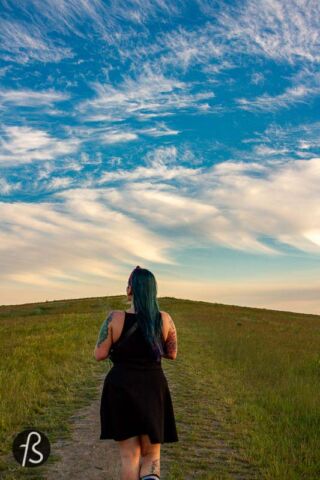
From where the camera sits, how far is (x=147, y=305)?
15.2 ft

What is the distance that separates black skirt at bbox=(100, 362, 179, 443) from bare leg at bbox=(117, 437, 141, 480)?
0.33 ft

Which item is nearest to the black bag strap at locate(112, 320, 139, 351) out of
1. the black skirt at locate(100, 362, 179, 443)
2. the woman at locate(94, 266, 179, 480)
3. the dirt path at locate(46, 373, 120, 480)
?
the woman at locate(94, 266, 179, 480)

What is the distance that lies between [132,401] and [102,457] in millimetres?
3117

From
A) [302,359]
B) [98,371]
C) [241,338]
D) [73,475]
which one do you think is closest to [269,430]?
[73,475]

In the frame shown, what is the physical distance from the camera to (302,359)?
1886 centimetres

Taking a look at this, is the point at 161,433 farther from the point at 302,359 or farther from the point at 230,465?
the point at 302,359


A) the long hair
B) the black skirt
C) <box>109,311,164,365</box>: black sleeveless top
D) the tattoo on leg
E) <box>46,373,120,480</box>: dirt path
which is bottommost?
<box>46,373,120,480</box>: dirt path

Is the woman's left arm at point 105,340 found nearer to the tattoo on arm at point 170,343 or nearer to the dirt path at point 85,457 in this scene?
the tattoo on arm at point 170,343

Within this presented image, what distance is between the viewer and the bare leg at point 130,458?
4.71 m

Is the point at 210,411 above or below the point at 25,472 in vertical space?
above

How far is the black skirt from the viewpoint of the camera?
471 cm

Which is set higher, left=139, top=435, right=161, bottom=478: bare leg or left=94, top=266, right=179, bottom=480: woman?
left=94, top=266, right=179, bottom=480: woman

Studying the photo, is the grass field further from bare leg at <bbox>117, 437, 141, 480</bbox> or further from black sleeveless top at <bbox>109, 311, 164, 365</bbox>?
black sleeveless top at <bbox>109, 311, 164, 365</bbox>

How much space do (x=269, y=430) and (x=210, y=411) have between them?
5.75 feet
